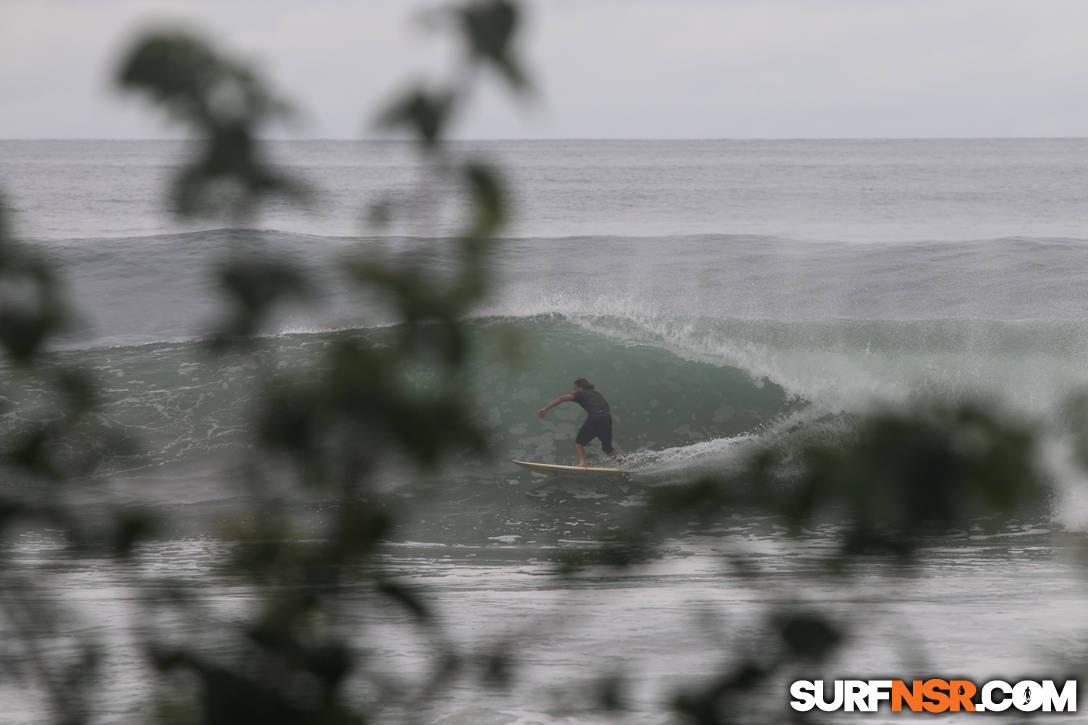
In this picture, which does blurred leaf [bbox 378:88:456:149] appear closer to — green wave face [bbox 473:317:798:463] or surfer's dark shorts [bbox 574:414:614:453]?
surfer's dark shorts [bbox 574:414:614:453]

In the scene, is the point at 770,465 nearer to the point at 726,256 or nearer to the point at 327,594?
the point at 327,594

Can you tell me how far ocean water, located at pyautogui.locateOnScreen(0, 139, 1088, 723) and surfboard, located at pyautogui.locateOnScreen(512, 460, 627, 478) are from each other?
25 cm

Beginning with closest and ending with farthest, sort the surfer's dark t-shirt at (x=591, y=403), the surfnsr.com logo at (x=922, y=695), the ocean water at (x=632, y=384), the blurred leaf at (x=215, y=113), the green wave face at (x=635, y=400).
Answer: the blurred leaf at (x=215, y=113) → the ocean water at (x=632, y=384) → the surfnsr.com logo at (x=922, y=695) → the surfer's dark t-shirt at (x=591, y=403) → the green wave face at (x=635, y=400)

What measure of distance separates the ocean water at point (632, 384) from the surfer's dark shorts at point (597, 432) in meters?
0.76

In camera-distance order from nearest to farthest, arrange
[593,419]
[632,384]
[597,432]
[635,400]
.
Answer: [597,432] < [593,419] < [635,400] < [632,384]

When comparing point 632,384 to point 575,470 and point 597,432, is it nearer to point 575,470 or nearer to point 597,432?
point 597,432

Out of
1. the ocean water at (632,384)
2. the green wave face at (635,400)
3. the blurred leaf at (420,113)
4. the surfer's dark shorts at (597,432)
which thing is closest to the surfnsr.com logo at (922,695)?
the ocean water at (632,384)

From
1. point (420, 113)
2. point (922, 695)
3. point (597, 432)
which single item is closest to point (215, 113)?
point (420, 113)

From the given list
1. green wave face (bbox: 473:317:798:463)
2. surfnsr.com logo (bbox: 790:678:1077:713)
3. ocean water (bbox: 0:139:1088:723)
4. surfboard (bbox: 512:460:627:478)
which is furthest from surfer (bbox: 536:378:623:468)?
surfnsr.com logo (bbox: 790:678:1077:713)

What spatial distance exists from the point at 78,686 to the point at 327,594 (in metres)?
0.36

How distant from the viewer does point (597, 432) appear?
1496 centimetres

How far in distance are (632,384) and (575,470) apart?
15.9 feet

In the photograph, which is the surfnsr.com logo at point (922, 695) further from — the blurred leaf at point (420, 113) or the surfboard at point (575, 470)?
the surfboard at point (575, 470)

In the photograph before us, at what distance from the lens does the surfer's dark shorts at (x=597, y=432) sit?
49.2 ft
